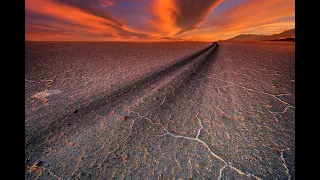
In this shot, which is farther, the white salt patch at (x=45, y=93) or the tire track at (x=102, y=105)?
the white salt patch at (x=45, y=93)

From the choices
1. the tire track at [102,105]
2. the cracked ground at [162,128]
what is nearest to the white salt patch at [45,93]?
the cracked ground at [162,128]

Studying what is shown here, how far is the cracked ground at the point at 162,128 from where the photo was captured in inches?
45.4

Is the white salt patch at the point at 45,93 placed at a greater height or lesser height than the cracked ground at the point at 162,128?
greater

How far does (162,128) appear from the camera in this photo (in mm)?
1576

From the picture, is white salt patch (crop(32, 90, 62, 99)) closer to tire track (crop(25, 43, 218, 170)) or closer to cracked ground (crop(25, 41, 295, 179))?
cracked ground (crop(25, 41, 295, 179))

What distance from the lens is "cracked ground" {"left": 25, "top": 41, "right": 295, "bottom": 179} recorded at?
1.15m

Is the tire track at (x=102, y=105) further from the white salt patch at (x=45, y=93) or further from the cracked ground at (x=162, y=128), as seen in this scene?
the white salt patch at (x=45, y=93)
